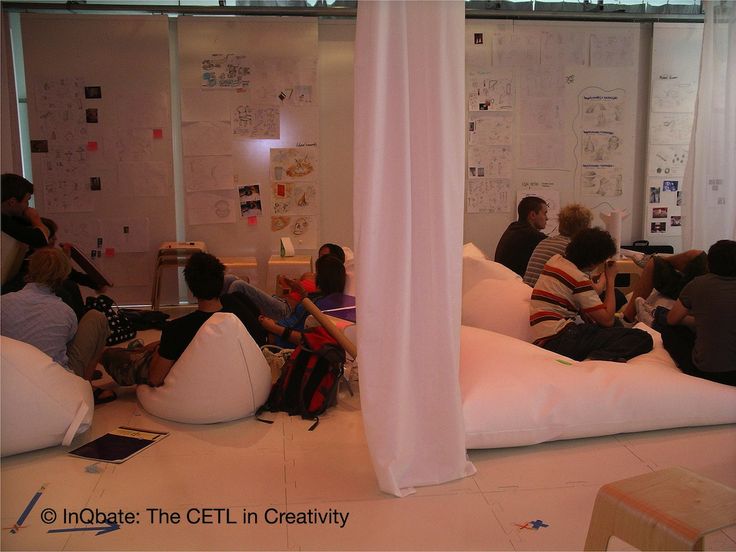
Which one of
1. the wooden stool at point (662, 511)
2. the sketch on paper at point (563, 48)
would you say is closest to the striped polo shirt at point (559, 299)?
the wooden stool at point (662, 511)

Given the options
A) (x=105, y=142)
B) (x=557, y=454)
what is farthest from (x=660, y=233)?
(x=105, y=142)

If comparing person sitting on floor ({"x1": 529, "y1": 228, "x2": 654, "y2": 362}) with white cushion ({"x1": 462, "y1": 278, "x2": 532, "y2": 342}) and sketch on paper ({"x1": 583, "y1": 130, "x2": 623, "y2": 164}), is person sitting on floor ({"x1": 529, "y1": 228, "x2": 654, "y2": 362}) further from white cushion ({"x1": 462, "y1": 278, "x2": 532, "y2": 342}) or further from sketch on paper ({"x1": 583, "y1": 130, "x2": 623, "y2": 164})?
sketch on paper ({"x1": 583, "y1": 130, "x2": 623, "y2": 164})

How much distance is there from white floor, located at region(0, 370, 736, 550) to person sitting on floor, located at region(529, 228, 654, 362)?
0.61m

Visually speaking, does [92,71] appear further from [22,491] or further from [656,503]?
[656,503]

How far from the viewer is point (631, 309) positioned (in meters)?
4.93

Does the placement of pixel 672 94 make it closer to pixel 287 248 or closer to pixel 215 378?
pixel 287 248

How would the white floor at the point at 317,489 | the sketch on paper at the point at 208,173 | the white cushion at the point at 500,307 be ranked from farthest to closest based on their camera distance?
1. the sketch on paper at the point at 208,173
2. the white cushion at the point at 500,307
3. the white floor at the point at 317,489

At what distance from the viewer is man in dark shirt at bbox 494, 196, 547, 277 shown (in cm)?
569

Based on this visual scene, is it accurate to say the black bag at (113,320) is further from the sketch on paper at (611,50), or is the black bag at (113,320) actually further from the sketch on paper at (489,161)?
→ the sketch on paper at (611,50)

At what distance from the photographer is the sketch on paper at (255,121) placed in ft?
22.9

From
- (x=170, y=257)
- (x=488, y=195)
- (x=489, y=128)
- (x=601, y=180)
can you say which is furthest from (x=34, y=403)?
(x=601, y=180)

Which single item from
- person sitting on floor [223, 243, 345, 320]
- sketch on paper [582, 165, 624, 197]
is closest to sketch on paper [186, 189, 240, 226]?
person sitting on floor [223, 243, 345, 320]

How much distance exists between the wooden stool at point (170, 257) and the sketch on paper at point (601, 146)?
161 inches

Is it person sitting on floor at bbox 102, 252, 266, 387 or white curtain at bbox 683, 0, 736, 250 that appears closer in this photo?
person sitting on floor at bbox 102, 252, 266, 387
